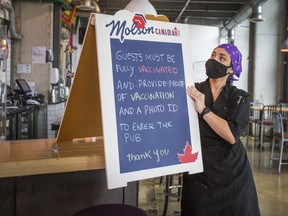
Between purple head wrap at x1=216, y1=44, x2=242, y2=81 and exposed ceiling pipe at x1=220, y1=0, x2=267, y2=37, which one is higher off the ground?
exposed ceiling pipe at x1=220, y1=0, x2=267, y2=37

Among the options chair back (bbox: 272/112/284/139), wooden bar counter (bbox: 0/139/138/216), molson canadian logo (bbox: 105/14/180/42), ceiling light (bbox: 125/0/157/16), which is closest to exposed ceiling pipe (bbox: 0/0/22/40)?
ceiling light (bbox: 125/0/157/16)

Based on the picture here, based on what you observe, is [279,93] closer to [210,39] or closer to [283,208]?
[210,39]

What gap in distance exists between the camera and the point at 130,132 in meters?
1.48

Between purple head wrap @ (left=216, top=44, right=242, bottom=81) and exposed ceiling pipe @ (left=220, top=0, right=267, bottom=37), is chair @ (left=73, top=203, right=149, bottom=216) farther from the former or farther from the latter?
exposed ceiling pipe @ (left=220, top=0, right=267, bottom=37)

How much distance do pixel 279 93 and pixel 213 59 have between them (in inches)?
328

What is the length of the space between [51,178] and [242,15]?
792cm

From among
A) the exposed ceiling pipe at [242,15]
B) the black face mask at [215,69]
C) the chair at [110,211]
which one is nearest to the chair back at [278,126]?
the exposed ceiling pipe at [242,15]

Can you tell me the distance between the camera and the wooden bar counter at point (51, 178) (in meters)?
1.43

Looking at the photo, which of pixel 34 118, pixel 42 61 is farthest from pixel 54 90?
pixel 34 118

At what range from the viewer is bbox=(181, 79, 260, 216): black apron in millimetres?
1849

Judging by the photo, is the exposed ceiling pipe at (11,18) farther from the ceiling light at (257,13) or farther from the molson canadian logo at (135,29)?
the ceiling light at (257,13)

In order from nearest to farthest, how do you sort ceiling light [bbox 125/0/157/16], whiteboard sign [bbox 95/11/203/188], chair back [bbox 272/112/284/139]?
whiteboard sign [bbox 95/11/203/188] < ceiling light [bbox 125/0/157/16] < chair back [bbox 272/112/284/139]

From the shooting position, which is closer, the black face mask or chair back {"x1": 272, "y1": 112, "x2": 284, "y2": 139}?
the black face mask

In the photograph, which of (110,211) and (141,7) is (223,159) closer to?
(110,211)
